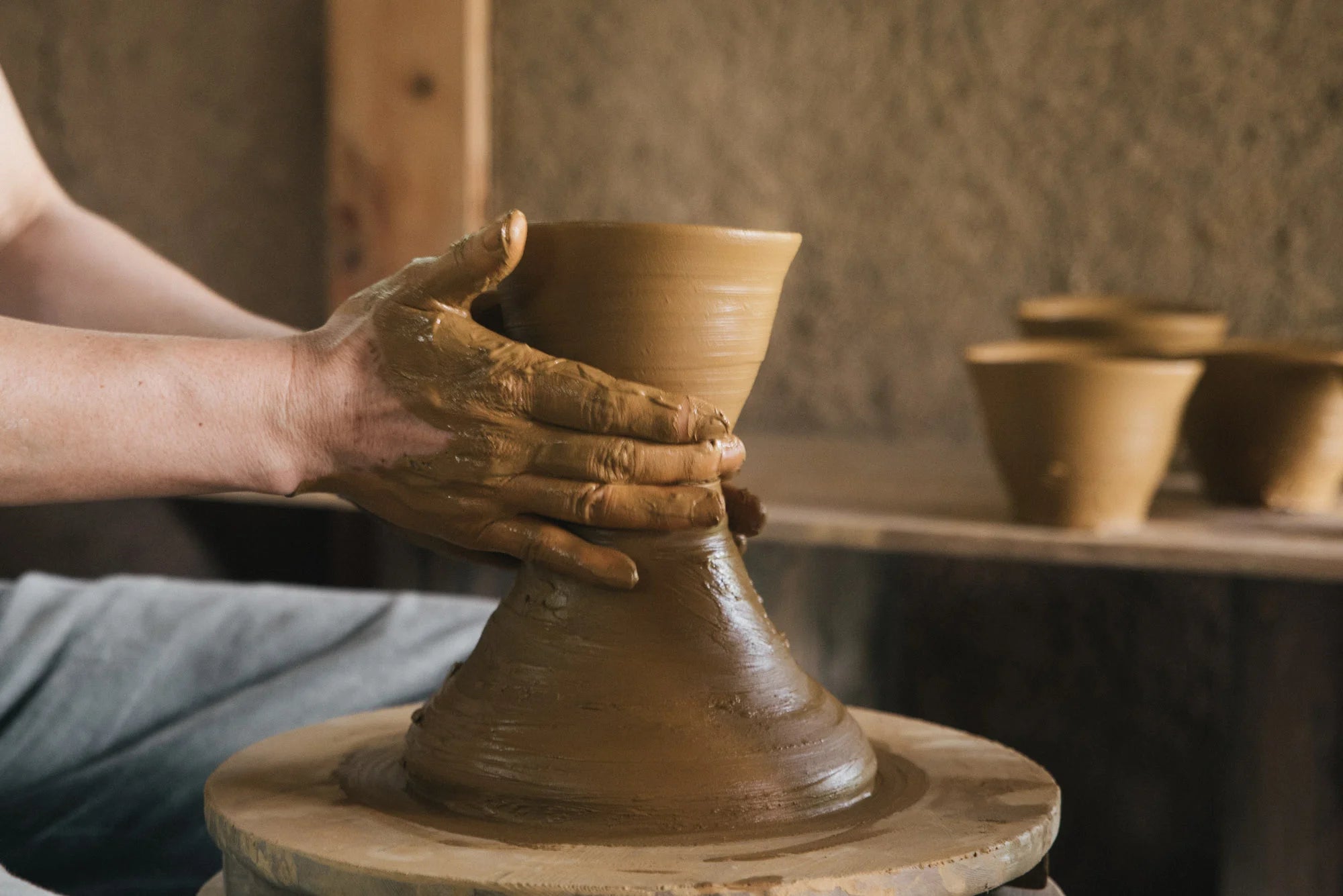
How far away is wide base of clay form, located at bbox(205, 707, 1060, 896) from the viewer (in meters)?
0.88

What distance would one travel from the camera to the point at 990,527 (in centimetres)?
224

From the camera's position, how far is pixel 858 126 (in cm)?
320

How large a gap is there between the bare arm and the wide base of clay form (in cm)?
60

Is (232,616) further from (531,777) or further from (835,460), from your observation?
(835,460)

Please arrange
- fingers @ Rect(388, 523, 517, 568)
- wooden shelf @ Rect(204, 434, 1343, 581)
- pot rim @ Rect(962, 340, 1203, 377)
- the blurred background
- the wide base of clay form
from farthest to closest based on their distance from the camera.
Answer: the blurred background, pot rim @ Rect(962, 340, 1203, 377), wooden shelf @ Rect(204, 434, 1343, 581), fingers @ Rect(388, 523, 517, 568), the wide base of clay form

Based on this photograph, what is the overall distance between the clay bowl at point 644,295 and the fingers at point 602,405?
0.13 ft

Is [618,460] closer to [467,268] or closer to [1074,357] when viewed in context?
[467,268]

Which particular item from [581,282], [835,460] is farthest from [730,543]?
[835,460]

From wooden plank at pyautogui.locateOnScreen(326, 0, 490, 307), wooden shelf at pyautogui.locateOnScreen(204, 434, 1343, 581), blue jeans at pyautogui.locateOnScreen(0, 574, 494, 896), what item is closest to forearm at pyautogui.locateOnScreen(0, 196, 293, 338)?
blue jeans at pyautogui.locateOnScreen(0, 574, 494, 896)

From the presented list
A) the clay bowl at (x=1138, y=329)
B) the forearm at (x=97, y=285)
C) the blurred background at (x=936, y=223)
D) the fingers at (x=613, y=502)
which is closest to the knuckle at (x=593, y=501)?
the fingers at (x=613, y=502)

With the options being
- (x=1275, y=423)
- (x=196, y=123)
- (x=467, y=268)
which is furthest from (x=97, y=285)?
(x=196, y=123)

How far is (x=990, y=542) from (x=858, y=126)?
1356mm

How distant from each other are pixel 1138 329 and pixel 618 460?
5.71 feet

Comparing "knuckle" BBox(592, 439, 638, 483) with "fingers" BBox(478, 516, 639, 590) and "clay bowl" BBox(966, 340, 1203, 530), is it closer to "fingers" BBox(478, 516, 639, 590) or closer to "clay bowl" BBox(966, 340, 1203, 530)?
"fingers" BBox(478, 516, 639, 590)
